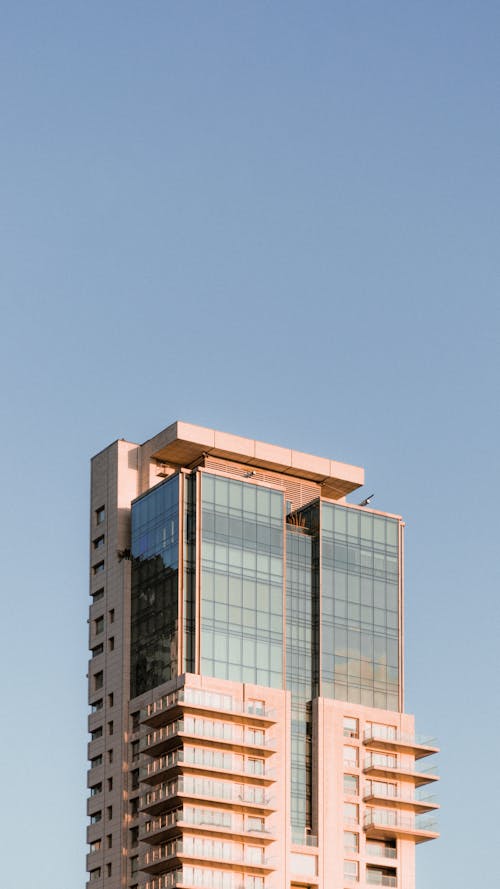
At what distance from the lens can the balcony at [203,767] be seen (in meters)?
159

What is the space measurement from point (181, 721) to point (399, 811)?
22.0 m

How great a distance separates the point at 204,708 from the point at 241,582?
11725 mm

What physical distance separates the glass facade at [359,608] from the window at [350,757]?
4.28 meters

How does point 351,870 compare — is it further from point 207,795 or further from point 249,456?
point 249,456

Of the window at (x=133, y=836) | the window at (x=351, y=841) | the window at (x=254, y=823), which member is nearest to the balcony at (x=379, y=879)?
the window at (x=351, y=841)

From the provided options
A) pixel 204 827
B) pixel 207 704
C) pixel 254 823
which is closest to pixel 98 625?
pixel 207 704

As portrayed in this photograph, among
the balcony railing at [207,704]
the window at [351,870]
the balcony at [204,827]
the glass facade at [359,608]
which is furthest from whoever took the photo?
the glass facade at [359,608]

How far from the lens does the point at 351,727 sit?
6703 inches

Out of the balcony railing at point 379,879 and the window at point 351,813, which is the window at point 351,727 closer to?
the window at point 351,813

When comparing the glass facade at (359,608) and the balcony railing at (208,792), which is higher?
the glass facade at (359,608)

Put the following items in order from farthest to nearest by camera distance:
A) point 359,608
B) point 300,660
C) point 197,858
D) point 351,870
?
point 359,608 → point 300,660 → point 351,870 → point 197,858

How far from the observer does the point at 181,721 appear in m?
160

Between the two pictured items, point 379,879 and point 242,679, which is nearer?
point 242,679

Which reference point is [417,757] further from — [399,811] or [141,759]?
[141,759]
